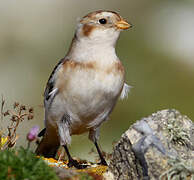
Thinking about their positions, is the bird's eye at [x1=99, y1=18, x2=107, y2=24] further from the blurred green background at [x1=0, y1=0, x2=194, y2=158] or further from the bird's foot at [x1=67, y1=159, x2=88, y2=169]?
the blurred green background at [x1=0, y1=0, x2=194, y2=158]

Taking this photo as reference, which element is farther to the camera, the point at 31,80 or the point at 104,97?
the point at 31,80

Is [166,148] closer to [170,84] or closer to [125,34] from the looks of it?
[170,84]

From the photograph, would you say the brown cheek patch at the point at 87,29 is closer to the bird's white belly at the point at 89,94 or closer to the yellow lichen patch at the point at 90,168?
the bird's white belly at the point at 89,94

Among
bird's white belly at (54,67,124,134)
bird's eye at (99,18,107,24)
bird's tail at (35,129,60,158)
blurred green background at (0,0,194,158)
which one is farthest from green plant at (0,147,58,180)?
blurred green background at (0,0,194,158)

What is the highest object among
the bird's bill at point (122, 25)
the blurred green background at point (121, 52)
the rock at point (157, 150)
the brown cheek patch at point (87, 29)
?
the bird's bill at point (122, 25)

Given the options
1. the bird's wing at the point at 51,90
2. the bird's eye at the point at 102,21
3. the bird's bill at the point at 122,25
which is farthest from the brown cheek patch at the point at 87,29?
the bird's wing at the point at 51,90

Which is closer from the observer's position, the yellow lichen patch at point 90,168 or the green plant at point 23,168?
the green plant at point 23,168

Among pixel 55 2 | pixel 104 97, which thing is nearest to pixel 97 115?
pixel 104 97
